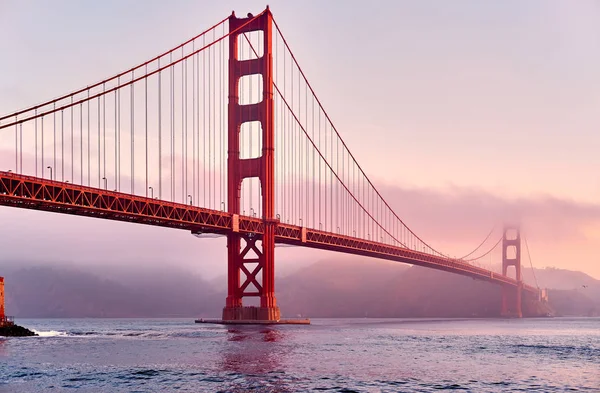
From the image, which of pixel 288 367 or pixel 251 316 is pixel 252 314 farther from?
pixel 288 367

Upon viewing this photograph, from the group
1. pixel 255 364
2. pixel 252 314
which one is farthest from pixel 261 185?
pixel 255 364

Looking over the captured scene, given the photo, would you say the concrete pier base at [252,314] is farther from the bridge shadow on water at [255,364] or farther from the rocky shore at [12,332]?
the rocky shore at [12,332]

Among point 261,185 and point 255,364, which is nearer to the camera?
point 255,364

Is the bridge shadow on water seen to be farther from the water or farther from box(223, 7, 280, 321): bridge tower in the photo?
box(223, 7, 280, 321): bridge tower

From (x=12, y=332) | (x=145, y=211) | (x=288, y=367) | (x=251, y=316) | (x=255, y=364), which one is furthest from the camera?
(x=251, y=316)

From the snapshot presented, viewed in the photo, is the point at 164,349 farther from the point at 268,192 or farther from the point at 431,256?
the point at 431,256

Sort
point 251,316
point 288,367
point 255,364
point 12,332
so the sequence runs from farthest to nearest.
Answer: point 251,316
point 12,332
point 255,364
point 288,367

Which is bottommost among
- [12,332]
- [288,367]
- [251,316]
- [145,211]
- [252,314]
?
[288,367]
